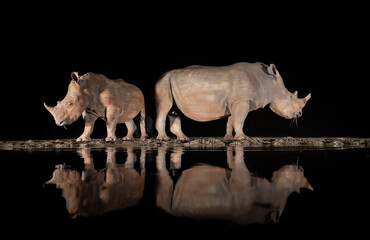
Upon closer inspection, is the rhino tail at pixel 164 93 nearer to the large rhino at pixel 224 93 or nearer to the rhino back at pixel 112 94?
the large rhino at pixel 224 93

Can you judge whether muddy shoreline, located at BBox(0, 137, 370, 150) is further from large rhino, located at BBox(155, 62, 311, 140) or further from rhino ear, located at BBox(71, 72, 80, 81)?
rhino ear, located at BBox(71, 72, 80, 81)

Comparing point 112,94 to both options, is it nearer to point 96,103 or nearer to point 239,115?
point 96,103

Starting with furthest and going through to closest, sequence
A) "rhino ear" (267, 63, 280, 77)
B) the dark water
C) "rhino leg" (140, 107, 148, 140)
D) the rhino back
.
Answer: "rhino leg" (140, 107, 148, 140)
"rhino ear" (267, 63, 280, 77)
the rhino back
the dark water

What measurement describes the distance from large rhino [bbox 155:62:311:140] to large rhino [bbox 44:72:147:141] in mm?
476

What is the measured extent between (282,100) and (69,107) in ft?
10.7

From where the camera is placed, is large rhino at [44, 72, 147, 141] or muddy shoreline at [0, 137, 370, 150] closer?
muddy shoreline at [0, 137, 370, 150]

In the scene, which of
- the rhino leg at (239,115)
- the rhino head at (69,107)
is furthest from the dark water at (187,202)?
the rhino leg at (239,115)

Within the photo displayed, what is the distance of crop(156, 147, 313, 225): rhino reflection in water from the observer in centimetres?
148

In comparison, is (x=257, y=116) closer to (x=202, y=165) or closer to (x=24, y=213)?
(x=202, y=165)

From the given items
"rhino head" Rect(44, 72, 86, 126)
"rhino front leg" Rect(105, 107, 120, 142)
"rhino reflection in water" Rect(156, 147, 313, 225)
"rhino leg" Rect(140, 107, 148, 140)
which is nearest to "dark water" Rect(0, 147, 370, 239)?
"rhino reflection in water" Rect(156, 147, 313, 225)

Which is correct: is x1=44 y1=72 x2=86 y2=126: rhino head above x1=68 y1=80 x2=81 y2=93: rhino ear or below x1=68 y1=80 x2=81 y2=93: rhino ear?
below

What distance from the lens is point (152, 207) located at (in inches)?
62.1

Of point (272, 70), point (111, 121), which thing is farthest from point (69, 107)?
point (272, 70)

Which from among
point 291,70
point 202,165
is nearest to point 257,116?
point 291,70
